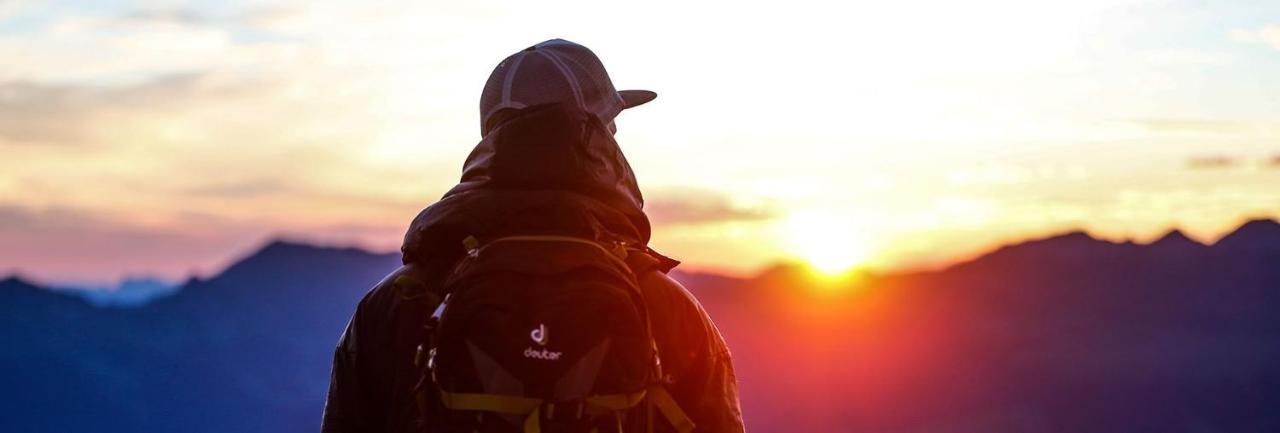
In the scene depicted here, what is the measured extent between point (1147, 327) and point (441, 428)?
169636 mm

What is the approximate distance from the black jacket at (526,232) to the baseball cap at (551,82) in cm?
66

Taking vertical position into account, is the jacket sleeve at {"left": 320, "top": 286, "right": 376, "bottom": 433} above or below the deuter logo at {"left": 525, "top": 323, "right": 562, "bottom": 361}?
below

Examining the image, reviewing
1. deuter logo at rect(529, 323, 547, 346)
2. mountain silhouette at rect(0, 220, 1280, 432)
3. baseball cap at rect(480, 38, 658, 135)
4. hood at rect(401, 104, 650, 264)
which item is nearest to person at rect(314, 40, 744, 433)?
hood at rect(401, 104, 650, 264)

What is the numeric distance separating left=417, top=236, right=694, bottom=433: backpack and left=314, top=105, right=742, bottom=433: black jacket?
0.58ft

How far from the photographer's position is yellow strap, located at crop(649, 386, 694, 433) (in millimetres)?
4613

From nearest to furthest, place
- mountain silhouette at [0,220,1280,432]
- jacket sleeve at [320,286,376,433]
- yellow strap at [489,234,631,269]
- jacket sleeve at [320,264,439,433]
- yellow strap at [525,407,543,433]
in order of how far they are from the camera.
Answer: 1. yellow strap at [525,407,543,433]
2. yellow strap at [489,234,631,269]
3. jacket sleeve at [320,264,439,433]
4. jacket sleeve at [320,286,376,433]
5. mountain silhouette at [0,220,1280,432]

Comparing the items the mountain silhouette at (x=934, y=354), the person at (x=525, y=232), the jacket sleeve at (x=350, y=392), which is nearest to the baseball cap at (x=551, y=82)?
the person at (x=525, y=232)

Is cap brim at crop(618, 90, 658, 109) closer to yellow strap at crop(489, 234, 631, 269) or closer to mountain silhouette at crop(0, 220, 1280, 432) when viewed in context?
yellow strap at crop(489, 234, 631, 269)

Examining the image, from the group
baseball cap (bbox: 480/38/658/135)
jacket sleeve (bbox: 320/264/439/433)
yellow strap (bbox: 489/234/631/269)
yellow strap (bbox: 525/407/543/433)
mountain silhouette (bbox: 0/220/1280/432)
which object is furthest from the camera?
mountain silhouette (bbox: 0/220/1280/432)

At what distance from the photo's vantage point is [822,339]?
416 feet

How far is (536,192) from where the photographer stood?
4641 millimetres

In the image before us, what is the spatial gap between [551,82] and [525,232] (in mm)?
1146

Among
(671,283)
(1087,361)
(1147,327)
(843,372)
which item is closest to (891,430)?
(843,372)

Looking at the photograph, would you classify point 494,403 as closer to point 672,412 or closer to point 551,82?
point 672,412
